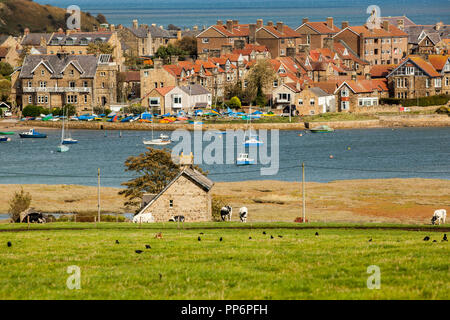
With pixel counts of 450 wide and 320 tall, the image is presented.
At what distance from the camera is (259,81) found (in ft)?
371

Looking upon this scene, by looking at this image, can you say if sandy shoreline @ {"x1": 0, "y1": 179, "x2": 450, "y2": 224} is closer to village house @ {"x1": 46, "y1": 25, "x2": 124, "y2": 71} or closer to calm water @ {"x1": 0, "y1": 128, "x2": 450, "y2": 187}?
calm water @ {"x1": 0, "y1": 128, "x2": 450, "y2": 187}

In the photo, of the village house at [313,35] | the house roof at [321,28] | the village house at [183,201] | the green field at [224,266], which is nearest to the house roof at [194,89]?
the village house at [313,35]

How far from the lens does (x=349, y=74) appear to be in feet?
393

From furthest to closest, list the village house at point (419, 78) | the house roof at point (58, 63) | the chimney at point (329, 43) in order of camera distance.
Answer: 1. the chimney at point (329, 43)
2. the village house at point (419, 78)
3. the house roof at point (58, 63)

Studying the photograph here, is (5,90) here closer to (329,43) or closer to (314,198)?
(329,43)

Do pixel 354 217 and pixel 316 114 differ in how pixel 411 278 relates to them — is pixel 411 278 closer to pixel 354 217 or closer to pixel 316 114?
pixel 354 217

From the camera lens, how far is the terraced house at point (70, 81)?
363 feet

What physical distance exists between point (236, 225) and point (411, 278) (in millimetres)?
16127

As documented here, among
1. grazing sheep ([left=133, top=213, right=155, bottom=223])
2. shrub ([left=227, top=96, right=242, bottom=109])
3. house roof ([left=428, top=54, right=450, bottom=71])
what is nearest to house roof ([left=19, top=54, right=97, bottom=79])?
shrub ([left=227, top=96, right=242, bottom=109])

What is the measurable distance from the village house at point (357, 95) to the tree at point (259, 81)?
30.8ft

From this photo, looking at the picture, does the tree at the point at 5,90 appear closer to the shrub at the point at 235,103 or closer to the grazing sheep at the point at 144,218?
the shrub at the point at 235,103

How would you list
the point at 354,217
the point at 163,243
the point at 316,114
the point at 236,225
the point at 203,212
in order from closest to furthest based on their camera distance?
the point at 163,243 < the point at 236,225 < the point at 203,212 < the point at 354,217 < the point at 316,114

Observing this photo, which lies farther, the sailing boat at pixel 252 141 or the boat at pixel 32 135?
the boat at pixel 32 135

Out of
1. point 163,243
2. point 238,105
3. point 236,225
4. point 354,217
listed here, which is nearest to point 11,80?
point 238,105
